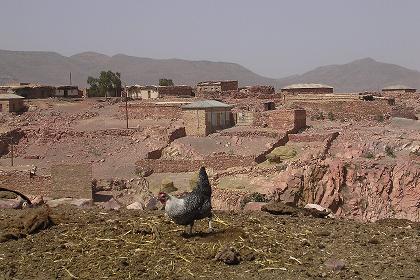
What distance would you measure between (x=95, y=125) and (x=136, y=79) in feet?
341

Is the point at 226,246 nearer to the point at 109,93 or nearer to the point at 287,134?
the point at 287,134

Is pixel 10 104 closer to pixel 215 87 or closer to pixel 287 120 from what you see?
pixel 215 87

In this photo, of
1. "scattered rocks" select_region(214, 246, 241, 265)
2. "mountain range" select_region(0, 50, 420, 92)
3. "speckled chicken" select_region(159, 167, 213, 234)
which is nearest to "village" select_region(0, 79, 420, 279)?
"scattered rocks" select_region(214, 246, 241, 265)

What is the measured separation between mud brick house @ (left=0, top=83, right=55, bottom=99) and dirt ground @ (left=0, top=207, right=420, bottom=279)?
36303 millimetres

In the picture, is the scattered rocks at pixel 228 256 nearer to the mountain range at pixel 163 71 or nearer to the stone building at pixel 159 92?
the stone building at pixel 159 92

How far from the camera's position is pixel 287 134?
26328 mm

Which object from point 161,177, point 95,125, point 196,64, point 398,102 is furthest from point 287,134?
point 196,64

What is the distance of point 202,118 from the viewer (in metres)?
28.0

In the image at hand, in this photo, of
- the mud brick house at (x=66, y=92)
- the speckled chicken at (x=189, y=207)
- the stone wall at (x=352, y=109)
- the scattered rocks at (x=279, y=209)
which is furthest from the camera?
the mud brick house at (x=66, y=92)

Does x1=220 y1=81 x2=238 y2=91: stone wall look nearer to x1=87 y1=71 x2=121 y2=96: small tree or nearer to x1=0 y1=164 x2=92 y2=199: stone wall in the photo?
x1=87 y1=71 x2=121 y2=96: small tree

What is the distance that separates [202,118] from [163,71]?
122 m

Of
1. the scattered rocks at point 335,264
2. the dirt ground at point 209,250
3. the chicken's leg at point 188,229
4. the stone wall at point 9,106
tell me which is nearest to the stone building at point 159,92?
the stone wall at point 9,106

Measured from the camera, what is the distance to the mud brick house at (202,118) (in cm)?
2792

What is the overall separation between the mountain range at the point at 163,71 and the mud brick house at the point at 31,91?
245 feet
